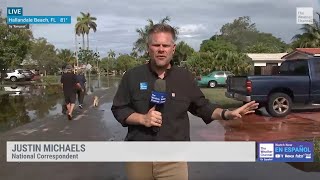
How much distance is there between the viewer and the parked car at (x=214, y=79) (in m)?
4.45

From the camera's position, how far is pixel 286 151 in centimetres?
462

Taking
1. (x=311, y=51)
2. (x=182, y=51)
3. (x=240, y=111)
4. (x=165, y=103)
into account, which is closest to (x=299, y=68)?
(x=311, y=51)

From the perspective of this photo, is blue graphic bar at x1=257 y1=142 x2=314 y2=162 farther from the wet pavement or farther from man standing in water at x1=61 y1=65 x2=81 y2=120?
man standing in water at x1=61 y1=65 x2=81 y2=120

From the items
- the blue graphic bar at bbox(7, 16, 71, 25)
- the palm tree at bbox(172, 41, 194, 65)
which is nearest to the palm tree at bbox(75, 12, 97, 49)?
the blue graphic bar at bbox(7, 16, 71, 25)

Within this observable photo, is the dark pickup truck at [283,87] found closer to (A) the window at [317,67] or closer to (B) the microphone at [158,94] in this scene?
(A) the window at [317,67]

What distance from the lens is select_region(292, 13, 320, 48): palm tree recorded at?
4.47 meters

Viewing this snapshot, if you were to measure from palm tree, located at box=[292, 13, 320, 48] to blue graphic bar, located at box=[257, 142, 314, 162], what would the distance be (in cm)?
104

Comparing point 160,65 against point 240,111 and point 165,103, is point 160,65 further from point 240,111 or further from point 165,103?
point 240,111

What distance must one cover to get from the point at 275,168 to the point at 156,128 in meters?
3.15

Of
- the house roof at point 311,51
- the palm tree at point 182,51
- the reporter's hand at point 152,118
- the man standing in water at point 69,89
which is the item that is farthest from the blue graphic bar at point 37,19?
the man standing in water at point 69,89

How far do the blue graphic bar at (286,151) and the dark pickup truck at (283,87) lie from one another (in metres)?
0.78

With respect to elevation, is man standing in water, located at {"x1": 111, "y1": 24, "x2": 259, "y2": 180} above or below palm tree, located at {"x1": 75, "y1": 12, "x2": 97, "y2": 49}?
below

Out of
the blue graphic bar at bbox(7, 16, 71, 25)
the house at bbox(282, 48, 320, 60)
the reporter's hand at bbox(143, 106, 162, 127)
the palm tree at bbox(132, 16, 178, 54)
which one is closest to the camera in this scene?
the reporter's hand at bbox(143, 106, 162, 127)

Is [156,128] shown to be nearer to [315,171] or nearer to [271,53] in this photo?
[271,53]
